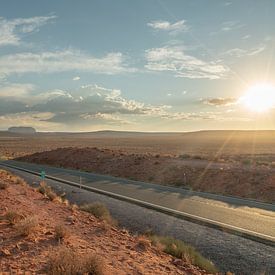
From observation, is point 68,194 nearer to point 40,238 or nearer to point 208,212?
point 208,212

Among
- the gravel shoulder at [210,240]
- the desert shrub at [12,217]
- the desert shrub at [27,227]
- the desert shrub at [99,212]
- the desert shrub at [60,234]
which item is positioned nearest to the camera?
the desert shrub at [27,227]

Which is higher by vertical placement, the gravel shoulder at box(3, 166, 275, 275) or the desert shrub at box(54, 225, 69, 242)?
the desert shrub at box(54, 225, 69, 242)

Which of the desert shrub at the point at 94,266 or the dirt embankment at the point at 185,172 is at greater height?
the desert shrub at the point at 94,266

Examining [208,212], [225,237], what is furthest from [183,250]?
[208,212]

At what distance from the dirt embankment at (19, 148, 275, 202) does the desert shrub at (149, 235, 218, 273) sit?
11.1m

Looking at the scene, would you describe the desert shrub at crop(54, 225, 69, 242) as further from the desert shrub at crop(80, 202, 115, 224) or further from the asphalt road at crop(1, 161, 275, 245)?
the asphalt road at crop(1, 161, 275, 245)

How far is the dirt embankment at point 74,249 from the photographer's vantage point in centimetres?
697

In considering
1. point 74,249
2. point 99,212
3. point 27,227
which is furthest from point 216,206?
point 27,227

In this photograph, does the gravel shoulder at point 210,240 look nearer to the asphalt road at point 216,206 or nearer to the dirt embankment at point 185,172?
the asphalt road at point 216,206

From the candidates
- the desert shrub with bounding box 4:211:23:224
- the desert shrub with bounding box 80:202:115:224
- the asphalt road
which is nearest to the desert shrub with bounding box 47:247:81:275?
the desert shrub with bounding box 4:211:23:224

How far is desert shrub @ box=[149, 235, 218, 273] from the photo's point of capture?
30.2 ft

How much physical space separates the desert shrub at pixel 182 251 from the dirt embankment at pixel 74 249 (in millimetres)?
242

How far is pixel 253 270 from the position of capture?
29.7 ft

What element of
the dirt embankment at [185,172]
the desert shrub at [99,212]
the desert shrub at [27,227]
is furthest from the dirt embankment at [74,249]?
the dirt embankment at [185,172]
